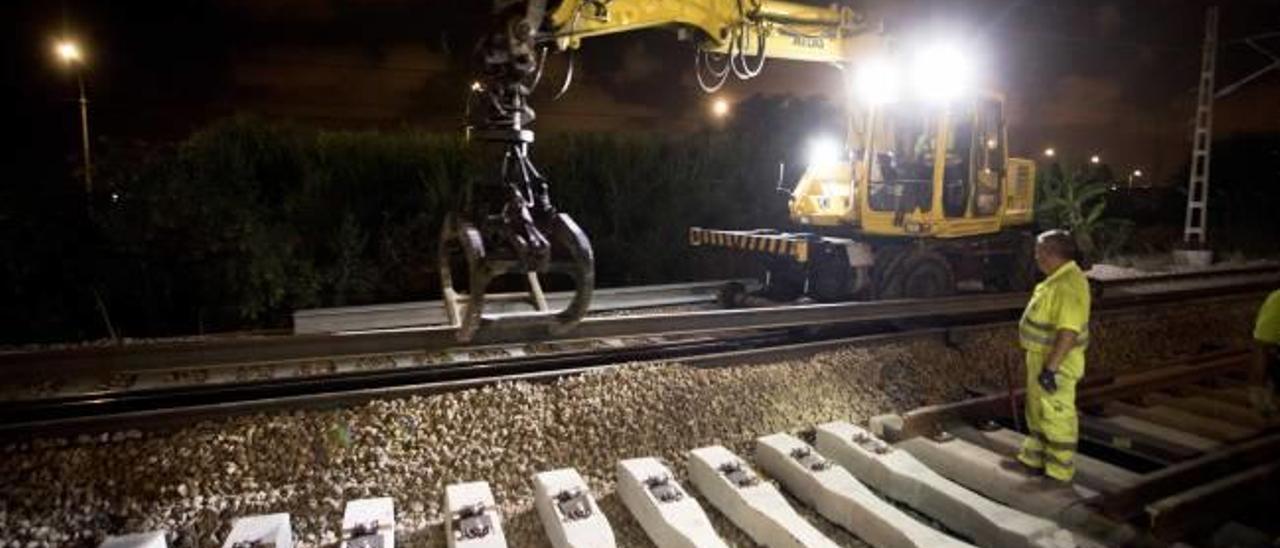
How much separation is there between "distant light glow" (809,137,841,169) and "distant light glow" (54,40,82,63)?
61.6ft

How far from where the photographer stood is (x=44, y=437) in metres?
3.93

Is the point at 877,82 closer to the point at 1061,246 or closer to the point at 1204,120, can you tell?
the point at 1061,246

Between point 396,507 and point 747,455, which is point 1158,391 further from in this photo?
point 396,507

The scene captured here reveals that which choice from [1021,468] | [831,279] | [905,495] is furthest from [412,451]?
[831,279]

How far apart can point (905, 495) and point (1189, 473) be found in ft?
5.39

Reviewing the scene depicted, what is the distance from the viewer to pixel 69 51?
17.4 meters

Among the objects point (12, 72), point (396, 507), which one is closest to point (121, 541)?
point (396, 507)

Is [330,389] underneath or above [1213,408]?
above

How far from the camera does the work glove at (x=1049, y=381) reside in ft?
13.4

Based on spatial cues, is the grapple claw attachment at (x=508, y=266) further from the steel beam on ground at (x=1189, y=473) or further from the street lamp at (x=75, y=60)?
the street lamp at (x=75, y=60)

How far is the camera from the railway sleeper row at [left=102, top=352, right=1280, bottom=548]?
331 cm

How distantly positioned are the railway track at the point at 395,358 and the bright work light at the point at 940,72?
2.58m

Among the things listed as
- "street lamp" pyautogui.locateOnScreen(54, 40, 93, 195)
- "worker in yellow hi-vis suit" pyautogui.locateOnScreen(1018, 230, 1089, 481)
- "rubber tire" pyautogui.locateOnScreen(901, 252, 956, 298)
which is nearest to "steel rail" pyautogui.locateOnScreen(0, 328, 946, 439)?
"worker in yellow hi-vis suit" pyautogui.locateOnScreen(1018, 230, 1089, 481)

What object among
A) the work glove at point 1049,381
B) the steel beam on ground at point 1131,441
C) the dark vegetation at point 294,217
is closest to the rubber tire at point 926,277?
the dark vegetation at point 294,217
